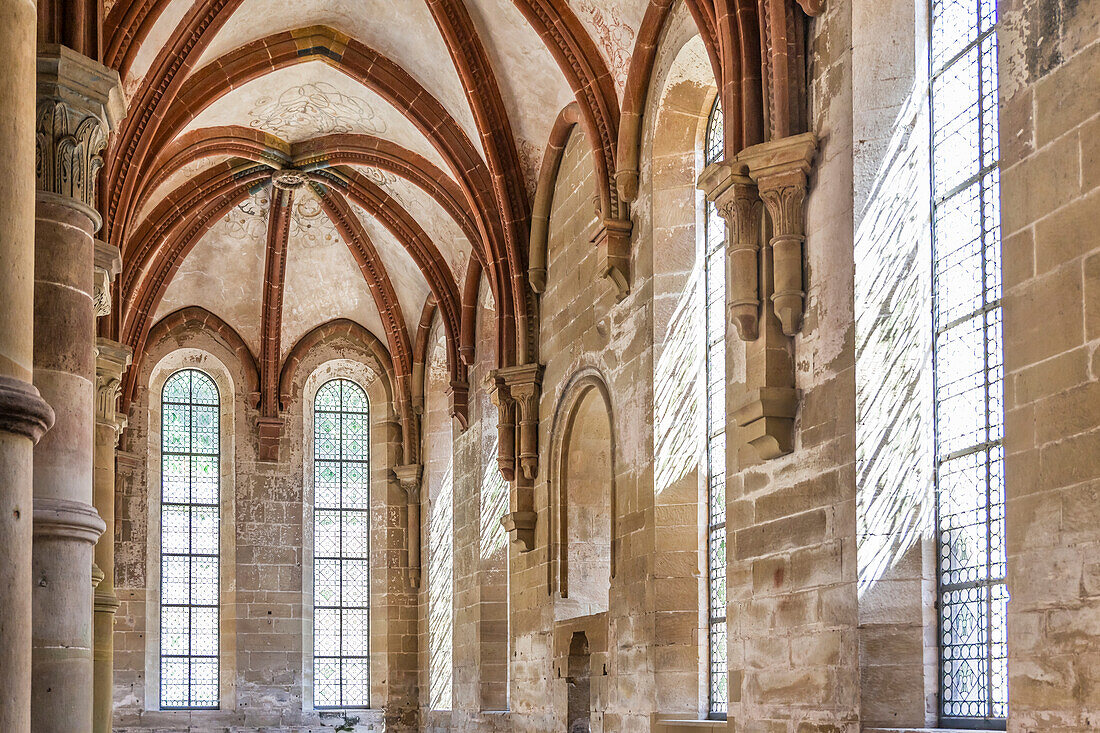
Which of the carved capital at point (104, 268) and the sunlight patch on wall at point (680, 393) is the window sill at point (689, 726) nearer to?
the sunlight patch on wall at point (680, 393)

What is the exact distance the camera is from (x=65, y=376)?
7.48 meters

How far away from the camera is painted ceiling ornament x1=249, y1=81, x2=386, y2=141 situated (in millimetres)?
16562

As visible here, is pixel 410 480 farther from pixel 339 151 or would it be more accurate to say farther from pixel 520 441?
pixel 520 441

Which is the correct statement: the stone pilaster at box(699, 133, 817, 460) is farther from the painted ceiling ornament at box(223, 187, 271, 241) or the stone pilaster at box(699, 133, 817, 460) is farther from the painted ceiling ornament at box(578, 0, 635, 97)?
the painted ceiling ornament at box(223, 187, 271, 241)

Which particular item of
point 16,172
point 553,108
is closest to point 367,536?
point 553,108

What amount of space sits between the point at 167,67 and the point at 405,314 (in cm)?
779

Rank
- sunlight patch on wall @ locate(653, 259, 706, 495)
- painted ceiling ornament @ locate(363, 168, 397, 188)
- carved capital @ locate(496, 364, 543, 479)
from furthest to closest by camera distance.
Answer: painted ceiling ornament @ locate(363, 168, 397, 188) → carved capital @ locate(496, 364, 543, 479) → sunlight patch on wall @ locate(653, 259, 706, 495)

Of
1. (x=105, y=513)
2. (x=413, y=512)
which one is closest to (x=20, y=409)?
(x=105, y=513)

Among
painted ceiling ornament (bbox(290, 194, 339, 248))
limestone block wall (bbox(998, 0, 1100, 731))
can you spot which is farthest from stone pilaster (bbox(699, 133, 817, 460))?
painted ceiling ornament (bbox(290, 194, 339, 248))

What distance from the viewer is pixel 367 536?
20766 millimetres

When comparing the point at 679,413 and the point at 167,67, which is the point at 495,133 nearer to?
the point at 167,67

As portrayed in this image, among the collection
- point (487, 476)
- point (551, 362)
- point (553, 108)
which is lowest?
point (487, 476)

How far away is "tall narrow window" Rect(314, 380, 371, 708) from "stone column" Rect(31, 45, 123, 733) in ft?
41.8

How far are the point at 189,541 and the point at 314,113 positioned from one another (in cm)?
696
